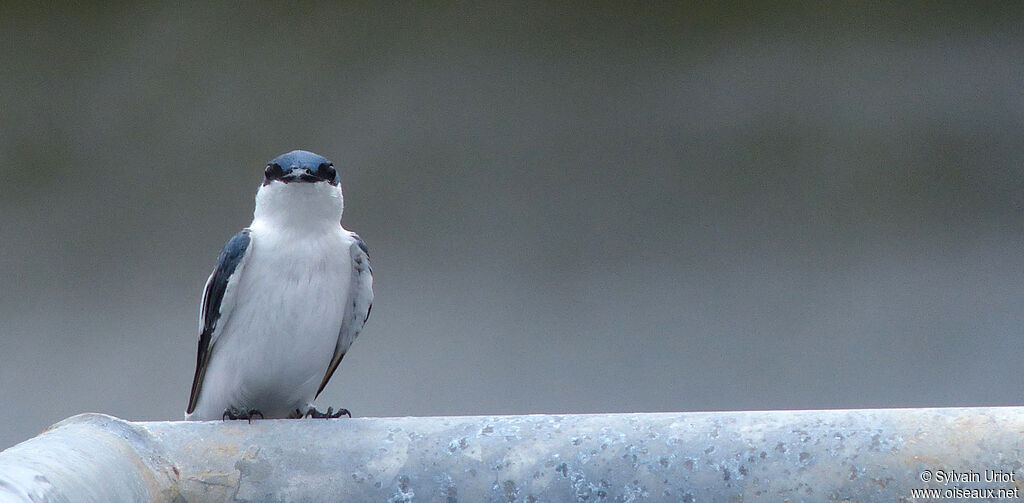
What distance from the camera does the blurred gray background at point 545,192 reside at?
95.5 inches

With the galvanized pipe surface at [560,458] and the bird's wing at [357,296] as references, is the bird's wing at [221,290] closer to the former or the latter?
the bird's wing at [357,296]

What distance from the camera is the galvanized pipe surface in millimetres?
838

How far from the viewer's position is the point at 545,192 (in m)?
2.55

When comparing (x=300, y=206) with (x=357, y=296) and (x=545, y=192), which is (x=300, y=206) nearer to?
(x=357, y=296)

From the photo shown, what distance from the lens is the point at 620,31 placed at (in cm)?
259

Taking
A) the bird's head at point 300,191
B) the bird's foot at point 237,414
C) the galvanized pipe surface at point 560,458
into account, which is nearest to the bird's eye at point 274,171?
the bird's head at point 300,191

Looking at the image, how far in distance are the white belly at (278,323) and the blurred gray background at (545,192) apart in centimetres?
89

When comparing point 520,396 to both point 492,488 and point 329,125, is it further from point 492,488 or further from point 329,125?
point 492,488

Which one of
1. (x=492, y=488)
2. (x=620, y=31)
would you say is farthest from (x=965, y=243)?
(x=492, y=488)

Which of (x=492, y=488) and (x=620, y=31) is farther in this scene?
(x=620, y=31)

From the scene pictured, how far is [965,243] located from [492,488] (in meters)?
1.85

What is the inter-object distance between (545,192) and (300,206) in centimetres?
105

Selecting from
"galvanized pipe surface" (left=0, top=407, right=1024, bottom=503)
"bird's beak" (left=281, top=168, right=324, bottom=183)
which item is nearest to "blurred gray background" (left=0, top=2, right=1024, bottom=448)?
"bird's beak" (left=281, top=168, right=324, bottom=183)

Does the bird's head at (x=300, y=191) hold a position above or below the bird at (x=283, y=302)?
above
